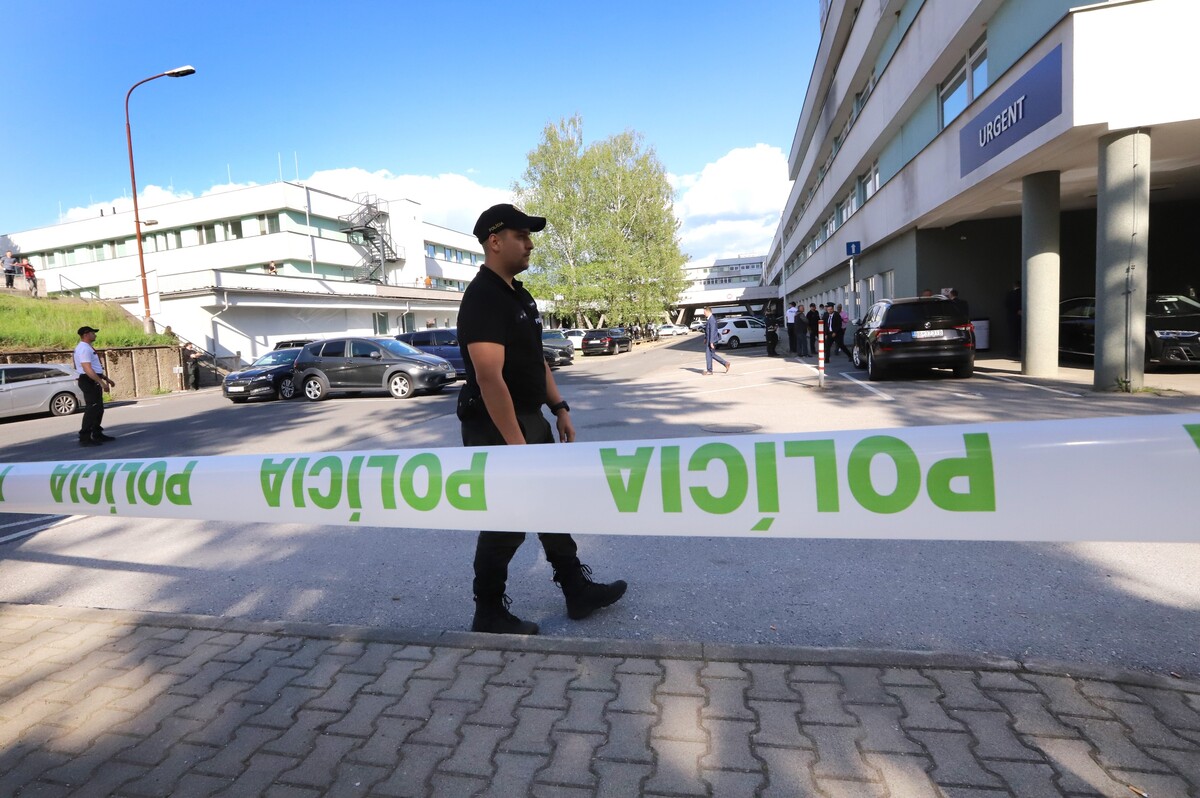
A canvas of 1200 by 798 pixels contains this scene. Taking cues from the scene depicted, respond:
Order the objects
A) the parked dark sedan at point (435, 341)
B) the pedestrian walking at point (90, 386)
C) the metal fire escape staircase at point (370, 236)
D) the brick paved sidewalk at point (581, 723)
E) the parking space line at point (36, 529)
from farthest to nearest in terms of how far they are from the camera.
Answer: the metal fire escape staircase at point (370, 236) → the parked dark sedan at point (435, 341) → the pedestrian walking at point (90, 386) → the parking space line at point (36, 529) → the brick paved sidewalk at point (581, 723)

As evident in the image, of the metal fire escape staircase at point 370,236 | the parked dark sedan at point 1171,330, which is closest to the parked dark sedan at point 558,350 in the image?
the parked dark sedan at point 1171,330

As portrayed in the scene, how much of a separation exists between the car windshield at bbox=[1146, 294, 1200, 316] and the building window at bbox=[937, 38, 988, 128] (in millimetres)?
5137

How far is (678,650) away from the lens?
2695mm

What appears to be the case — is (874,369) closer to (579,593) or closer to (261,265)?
(579,593)

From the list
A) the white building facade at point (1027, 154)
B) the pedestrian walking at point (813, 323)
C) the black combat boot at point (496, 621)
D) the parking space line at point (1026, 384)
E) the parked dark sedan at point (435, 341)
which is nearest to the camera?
the black combat boot at point (496, 621)

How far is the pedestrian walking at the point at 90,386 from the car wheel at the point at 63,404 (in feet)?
27.8

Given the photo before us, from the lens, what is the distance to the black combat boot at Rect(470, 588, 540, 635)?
3.05m

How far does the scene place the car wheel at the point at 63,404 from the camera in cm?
1686

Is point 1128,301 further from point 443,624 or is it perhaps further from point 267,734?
point 267,734

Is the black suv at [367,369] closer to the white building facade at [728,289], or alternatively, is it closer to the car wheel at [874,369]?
the car wheel at [874,369]

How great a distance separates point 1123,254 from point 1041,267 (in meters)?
2.19

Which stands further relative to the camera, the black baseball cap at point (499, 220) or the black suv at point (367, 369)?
the black suv at point (367, 369)

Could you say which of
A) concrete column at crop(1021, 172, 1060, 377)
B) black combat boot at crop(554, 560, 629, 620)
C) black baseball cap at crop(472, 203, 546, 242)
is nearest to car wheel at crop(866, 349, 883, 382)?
concrete column at crop(1021, 172, 1060, 377)

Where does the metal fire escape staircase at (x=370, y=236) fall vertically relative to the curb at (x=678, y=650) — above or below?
above
